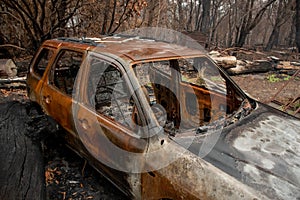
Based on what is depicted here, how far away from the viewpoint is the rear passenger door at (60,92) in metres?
2.90

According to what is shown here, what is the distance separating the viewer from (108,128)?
2.36m

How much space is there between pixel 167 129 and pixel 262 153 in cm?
81

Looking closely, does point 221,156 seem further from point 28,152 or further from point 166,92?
point 28,152

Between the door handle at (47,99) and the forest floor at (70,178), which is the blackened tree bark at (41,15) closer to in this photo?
the door handle at (47,99)

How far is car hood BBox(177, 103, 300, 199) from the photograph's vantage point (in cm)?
168

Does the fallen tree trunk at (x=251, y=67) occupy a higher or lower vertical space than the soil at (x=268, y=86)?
higher

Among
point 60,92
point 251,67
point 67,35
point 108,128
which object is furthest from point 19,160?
point 251,67

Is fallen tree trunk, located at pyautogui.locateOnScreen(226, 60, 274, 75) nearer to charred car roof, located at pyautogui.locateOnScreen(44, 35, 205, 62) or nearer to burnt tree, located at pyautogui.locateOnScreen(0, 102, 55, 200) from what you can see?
charred car roof, located at pyautogui.locateOnScreen(44, 35, 205, 62)

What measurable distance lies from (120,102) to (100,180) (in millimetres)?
1042

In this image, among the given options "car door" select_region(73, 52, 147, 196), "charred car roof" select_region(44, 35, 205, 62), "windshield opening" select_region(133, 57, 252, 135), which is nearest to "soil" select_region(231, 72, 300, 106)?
"windshield opening" select_region(133, 57, 252, 135)

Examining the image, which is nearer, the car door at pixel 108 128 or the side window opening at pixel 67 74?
the car door at pixel 108 128

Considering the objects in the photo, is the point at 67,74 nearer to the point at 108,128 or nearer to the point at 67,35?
the point at 108,128

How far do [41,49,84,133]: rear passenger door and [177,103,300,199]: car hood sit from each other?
1.51 meters

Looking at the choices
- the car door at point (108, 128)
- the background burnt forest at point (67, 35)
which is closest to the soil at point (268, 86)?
the background burnt forest at point (67, 35)
